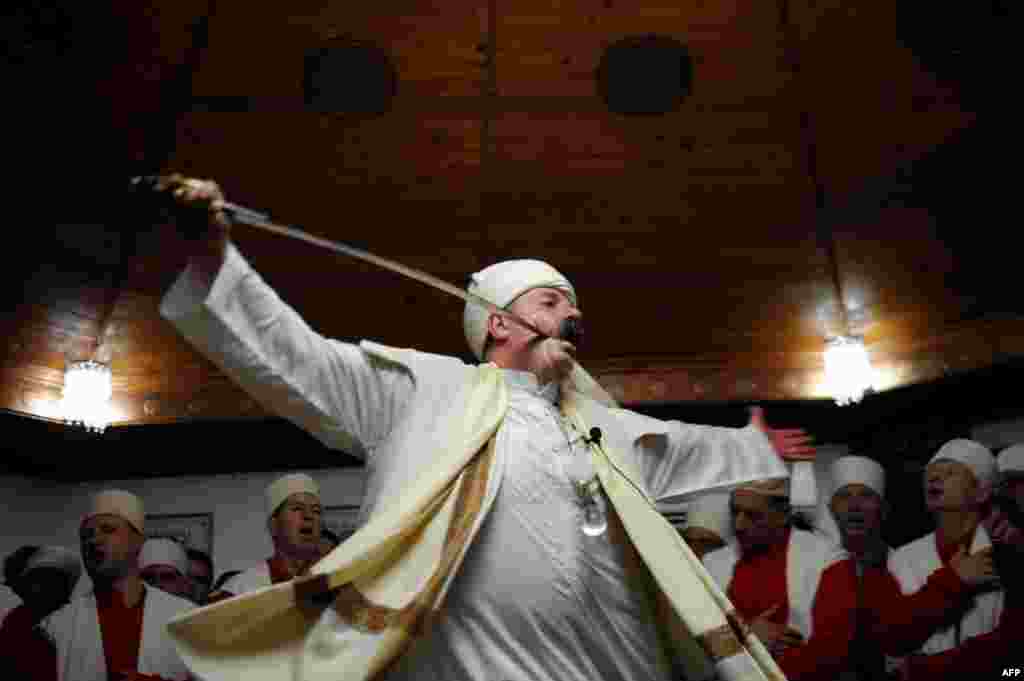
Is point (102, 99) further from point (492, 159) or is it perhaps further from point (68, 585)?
point (68, 585)

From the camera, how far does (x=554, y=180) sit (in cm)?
679

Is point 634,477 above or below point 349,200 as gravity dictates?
below

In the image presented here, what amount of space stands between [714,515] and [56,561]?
302 centimetres

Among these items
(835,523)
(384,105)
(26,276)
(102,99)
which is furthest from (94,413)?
(835,523)

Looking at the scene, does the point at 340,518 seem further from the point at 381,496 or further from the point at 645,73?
the point at 381,496

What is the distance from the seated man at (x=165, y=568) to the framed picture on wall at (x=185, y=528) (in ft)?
2.25

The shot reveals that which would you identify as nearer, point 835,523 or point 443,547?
point 443,547

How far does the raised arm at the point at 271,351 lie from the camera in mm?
3414

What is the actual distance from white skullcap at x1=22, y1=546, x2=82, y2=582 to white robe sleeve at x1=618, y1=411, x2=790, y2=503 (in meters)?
3.27

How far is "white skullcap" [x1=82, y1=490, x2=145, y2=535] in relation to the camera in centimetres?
652

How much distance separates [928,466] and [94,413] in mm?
3998

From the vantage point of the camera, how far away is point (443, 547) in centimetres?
356

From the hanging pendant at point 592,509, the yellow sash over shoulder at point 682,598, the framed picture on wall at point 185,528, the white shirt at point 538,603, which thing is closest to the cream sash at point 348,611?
the white shirt at point 538,603

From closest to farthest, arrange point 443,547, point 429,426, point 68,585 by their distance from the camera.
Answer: point 443,547, point 429,426, point 68,585
